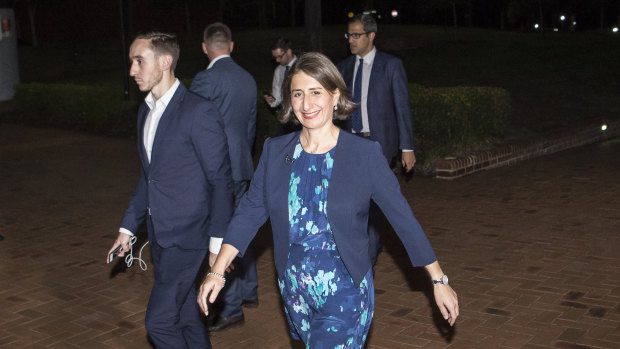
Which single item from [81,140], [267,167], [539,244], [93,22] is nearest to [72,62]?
[93,22]

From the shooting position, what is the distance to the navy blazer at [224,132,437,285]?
2932 mm

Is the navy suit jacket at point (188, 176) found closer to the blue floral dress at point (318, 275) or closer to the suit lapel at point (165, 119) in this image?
the suit lapel at point (165, 119)

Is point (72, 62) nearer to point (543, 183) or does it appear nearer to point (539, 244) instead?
point (543, 183)

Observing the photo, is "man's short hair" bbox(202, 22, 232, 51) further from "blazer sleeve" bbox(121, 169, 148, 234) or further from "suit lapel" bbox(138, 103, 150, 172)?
"blazer sleeve" bbox(121, 169, 148, 234)

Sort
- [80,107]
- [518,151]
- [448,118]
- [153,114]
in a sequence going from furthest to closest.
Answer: [80,107], [518,151], [448,118], [153,114]

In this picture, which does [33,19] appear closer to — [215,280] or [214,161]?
[214,161]

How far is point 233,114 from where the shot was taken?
513 centimetres

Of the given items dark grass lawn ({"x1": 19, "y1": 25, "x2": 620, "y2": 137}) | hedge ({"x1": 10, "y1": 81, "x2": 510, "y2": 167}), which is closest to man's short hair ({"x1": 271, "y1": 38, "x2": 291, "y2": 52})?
hedge ({"x1": 10, "y1": 81, "x2": 510, "y2": 167})

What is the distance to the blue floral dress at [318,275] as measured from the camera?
2.94 m

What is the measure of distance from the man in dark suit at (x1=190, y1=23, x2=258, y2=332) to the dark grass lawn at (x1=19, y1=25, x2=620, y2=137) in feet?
22.2

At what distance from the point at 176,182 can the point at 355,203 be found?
3.66ft

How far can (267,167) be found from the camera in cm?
317

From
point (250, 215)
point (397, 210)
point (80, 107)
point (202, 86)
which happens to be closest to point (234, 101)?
point (202, 86)

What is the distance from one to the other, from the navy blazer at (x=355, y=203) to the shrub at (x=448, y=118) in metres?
7.68
